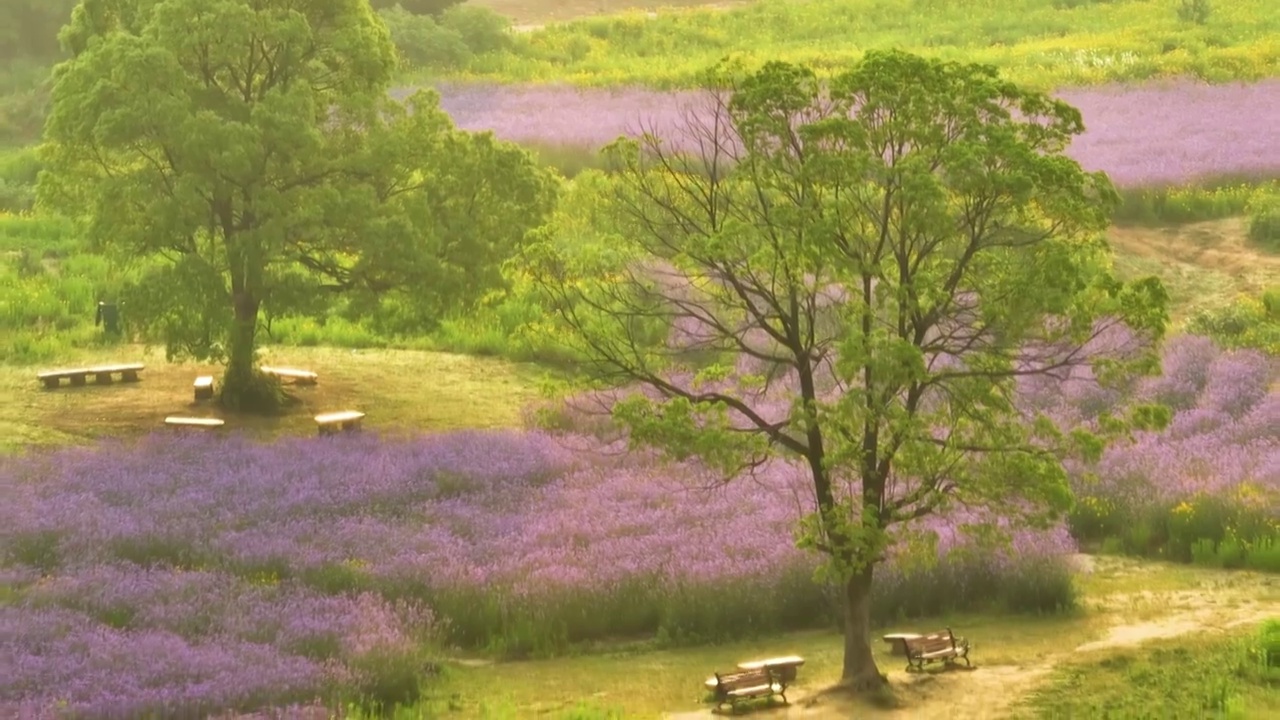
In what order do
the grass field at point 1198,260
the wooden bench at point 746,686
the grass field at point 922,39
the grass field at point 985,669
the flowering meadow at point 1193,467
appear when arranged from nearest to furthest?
the wooden bench at point 746,686 < the grass field at point 985,669 < the flowering meadow at point 1193,467 < the grass field at point 1198,260 < the grass field at point 922,39

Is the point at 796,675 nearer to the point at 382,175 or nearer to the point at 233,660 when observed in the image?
the point at 233,660

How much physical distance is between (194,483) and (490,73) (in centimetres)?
1107

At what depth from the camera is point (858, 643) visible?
9203mm

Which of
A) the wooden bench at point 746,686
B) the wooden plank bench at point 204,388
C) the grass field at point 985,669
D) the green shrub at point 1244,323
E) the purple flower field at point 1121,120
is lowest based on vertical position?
the grass field at point 985,669

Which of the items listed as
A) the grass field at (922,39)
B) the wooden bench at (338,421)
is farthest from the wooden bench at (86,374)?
the grass field at (922,39)

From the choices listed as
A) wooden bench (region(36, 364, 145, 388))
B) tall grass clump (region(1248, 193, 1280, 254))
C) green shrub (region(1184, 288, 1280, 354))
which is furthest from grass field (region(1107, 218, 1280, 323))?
wooden bench (region(36, 364, 145, 388))

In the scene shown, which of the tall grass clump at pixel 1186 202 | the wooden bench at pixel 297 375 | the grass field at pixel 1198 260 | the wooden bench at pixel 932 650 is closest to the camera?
the wooden bench at pixel 932 650

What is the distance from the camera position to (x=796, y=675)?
380 inches

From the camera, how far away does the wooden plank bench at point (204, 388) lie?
45.9 ft

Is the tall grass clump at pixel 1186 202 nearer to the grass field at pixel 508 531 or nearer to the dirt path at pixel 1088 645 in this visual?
the grass field at pixel 508 531

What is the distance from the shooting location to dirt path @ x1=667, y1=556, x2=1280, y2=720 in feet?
29.7

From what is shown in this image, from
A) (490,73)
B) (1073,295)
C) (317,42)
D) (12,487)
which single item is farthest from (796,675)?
(490,73)

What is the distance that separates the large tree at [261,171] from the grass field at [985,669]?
4.62 meters

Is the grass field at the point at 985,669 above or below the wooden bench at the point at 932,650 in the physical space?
below
